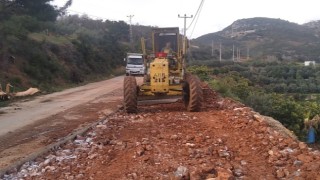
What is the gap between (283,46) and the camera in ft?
422

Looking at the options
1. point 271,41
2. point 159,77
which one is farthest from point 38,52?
point 271,41

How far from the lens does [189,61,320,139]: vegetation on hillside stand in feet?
84.5

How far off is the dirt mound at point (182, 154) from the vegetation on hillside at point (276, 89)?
11303mm

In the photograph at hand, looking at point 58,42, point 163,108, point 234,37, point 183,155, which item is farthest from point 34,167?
point 234,37

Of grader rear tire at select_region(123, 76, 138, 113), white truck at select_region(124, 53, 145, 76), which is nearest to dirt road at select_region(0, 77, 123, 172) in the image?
grader rear tire at select_region(123, 76, 138, 113)

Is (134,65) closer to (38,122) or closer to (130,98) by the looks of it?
(130,98)

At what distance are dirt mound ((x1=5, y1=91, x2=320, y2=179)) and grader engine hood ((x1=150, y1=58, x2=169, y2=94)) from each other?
2.35 meters

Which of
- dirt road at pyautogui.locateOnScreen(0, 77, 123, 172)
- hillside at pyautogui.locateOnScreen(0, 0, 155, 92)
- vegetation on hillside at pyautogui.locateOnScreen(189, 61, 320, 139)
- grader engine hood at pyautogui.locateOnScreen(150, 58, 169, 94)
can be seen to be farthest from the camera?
hillside at pyautogui.locateOnScreen(0, 0, 155, 92)

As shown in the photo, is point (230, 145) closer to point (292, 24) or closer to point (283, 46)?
point (283, 46)

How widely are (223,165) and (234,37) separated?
15243 centimetres

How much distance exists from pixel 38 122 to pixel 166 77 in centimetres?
418

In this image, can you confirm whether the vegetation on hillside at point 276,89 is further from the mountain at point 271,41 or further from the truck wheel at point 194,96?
the mountain at point 271,41

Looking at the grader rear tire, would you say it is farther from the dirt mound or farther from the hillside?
the hillside

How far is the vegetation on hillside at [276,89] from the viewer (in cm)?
2576
